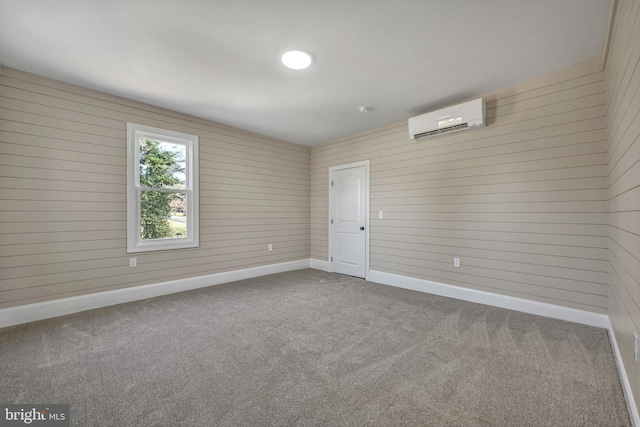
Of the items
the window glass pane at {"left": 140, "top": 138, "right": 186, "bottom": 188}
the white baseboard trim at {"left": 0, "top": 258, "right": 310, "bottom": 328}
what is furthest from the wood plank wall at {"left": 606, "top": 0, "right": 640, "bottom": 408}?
the window glass pane at {"left": 140, "top": 138, "right": 186, "bottom": 188}

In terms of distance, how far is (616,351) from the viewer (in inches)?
82.7

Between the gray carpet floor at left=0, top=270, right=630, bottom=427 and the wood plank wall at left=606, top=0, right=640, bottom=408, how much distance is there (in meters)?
0.40

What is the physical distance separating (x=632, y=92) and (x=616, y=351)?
1920 mm

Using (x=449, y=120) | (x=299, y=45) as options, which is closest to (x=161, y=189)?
(x=299, y=45)

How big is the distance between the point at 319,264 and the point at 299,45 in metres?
4.13

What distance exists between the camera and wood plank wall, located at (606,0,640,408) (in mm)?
1462

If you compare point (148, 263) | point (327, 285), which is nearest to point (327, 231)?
point (327, 285)

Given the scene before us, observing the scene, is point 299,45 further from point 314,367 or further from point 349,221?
point 349,221

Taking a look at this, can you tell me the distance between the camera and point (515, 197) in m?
3.14

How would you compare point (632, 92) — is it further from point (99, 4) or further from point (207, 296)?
point (207, 296)

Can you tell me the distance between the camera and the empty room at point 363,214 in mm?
1743

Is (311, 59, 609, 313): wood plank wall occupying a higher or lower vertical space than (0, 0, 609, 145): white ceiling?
lower

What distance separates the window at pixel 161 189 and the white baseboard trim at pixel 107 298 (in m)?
0.54

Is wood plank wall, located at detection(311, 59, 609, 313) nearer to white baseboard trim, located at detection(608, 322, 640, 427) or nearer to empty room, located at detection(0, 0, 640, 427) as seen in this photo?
empty room, located at detection(0, 0, 640, 427)
